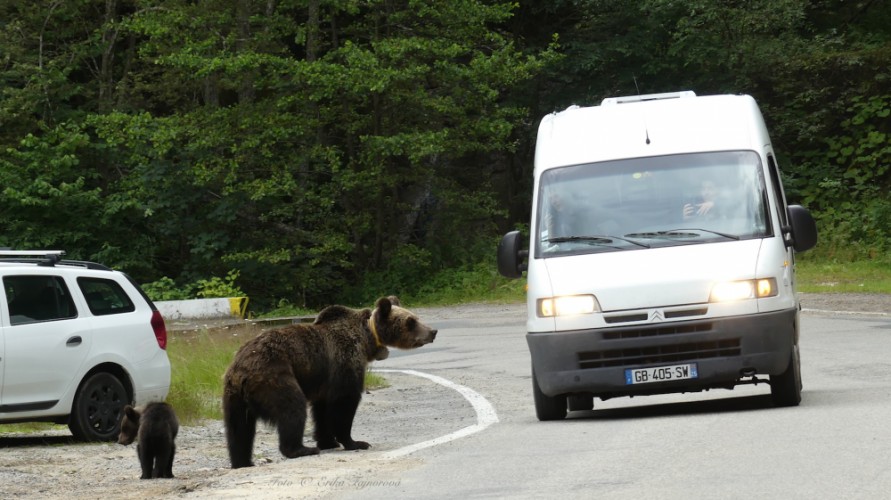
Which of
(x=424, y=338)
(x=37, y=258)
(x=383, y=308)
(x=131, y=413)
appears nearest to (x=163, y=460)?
(x=131, y=413)

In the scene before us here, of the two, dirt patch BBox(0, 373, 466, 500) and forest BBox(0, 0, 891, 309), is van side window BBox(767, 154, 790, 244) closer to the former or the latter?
dirt patch BBox(0, 373, 466, 500)

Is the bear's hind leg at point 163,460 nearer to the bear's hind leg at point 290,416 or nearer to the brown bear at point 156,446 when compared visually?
the brown bear at point 156,446

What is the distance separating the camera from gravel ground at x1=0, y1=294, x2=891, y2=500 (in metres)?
9.59

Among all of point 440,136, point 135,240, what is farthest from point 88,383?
point 135,240

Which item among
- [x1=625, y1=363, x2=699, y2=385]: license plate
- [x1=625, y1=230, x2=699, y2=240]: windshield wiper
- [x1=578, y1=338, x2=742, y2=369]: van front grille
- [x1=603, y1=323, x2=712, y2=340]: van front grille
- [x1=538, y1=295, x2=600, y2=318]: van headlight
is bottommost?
[x1=625, y1=363, x2=699, y2=385]: license plate

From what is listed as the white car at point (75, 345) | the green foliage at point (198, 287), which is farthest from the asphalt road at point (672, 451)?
the green foliage at point (198, 287)

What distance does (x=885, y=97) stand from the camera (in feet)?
137

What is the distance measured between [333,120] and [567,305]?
2839 cm

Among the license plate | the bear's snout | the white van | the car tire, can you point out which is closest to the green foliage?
the car tire

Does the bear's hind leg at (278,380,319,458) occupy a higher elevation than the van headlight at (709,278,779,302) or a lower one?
lower

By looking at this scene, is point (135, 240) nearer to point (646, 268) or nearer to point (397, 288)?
point (397, 288)

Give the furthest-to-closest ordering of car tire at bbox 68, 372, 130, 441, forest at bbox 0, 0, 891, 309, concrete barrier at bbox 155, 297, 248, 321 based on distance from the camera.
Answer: forest at bbox 0, 0, 891, 309, concrete barrier at bbox 155, 297, 248, 321, car tire at bbox 68, 372, 130, 441

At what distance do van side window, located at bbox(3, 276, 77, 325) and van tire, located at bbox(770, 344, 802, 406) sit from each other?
253 inches

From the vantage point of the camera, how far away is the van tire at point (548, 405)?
13.1 m
